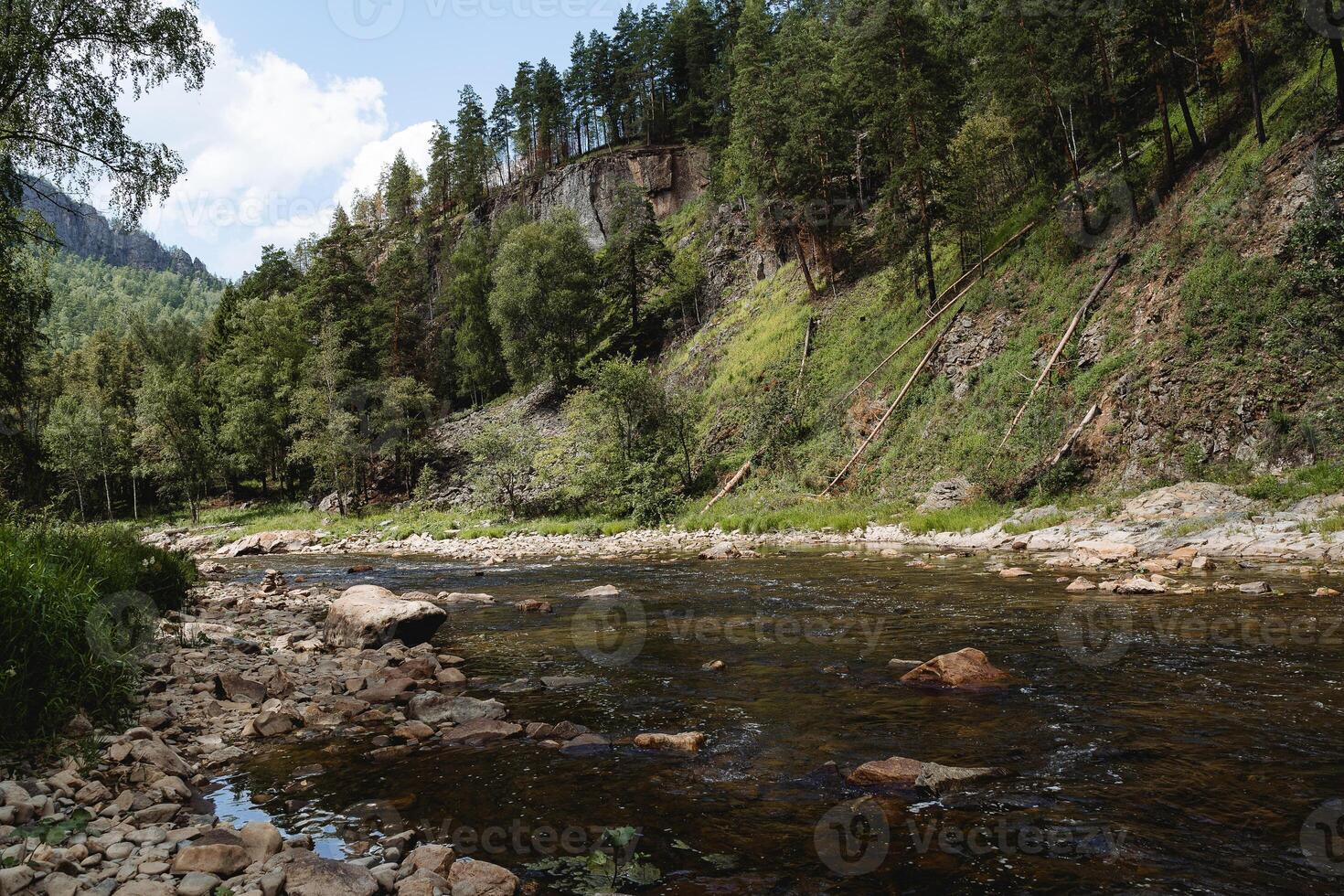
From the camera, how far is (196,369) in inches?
2638

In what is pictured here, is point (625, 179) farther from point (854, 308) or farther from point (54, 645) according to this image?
point (54, 645)

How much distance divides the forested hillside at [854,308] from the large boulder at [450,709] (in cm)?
1733

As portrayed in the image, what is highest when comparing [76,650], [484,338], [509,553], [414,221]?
[414,221]

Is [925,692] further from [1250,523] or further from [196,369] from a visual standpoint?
[196,369]

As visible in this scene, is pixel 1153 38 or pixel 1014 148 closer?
pixel 1153 38

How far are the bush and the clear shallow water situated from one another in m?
1.53

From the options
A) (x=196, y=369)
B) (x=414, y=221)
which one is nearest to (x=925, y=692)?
(x=196, y=369)

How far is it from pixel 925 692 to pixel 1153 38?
26781 millimetres

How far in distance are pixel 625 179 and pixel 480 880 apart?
79.1 m

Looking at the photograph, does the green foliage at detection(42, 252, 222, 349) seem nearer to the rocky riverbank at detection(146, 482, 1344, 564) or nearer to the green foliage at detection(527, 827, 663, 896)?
the rocky riverbank at detection(146, 482, 1344, 564)
